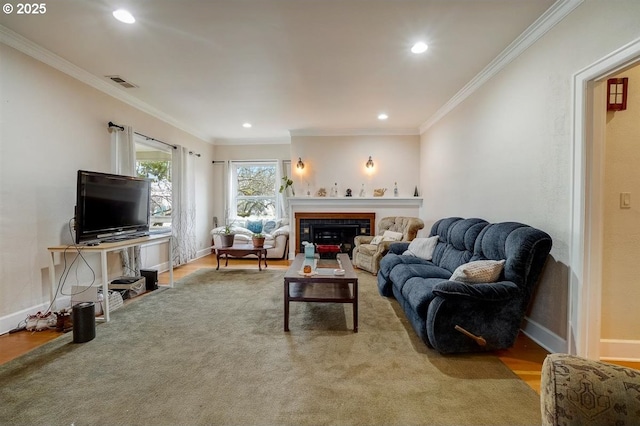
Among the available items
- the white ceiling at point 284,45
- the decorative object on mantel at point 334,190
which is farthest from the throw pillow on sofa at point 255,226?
the white ceiling at point 284,45

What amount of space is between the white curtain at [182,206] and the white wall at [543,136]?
466cm

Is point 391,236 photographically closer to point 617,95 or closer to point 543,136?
point 543,136

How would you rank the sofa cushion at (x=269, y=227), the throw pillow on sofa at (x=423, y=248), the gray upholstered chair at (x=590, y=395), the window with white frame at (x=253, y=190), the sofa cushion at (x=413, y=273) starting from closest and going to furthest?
1. the gray upholstered chair at (x=590, y=395)
2. the sofa cushion at (x=413, y=273)
3. the throw pillow on sofa at (x=423, y=248)
4. the sofa cushion at (x=269, y=227)
5. the window with white frame at (x=253, y=190)

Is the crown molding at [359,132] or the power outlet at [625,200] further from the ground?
the crown molding at [359,132]

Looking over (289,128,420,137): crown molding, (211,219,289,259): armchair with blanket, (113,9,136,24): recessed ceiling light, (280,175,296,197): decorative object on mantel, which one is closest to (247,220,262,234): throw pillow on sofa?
(211,219,289,259): armchair with blanket

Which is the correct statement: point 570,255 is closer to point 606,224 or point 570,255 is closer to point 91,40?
point 606,224

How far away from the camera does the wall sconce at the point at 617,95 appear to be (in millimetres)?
2117

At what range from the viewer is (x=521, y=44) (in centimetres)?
263

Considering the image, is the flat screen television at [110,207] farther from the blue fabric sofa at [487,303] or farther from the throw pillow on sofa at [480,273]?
the throw pillow on sofa at [480,273]

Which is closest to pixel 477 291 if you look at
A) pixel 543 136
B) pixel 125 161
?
pixel 543 136

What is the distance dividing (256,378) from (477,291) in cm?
164

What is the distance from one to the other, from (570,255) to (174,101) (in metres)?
4.86

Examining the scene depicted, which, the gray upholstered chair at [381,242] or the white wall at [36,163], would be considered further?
the gray upholstered chair at [381,242]

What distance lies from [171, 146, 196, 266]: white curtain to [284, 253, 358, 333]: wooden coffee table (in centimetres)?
298
